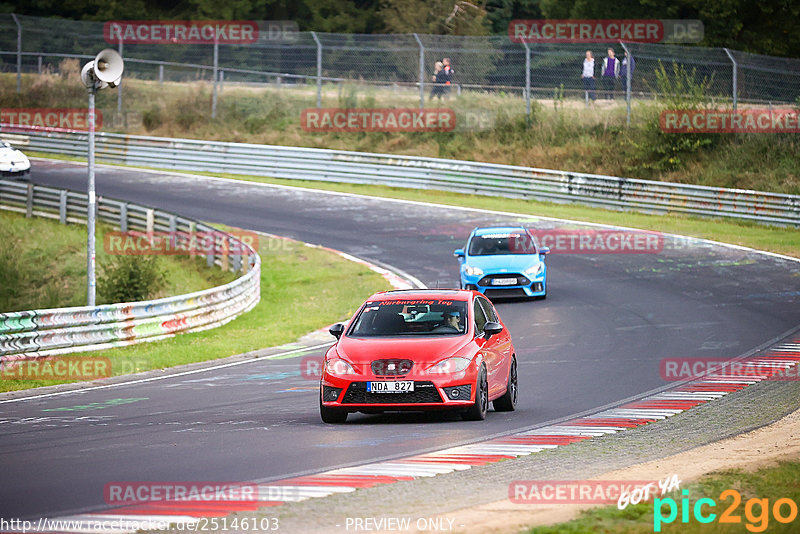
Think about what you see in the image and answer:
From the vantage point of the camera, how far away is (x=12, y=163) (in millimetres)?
39219

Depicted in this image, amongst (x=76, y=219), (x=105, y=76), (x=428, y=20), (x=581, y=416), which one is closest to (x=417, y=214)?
(x=76, y=219)

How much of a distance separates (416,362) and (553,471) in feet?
9.35

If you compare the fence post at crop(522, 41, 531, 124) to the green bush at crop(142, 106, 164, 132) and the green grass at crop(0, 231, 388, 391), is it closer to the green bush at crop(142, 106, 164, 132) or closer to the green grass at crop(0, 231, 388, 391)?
the green grass at crop(0, 231, 388, 391)

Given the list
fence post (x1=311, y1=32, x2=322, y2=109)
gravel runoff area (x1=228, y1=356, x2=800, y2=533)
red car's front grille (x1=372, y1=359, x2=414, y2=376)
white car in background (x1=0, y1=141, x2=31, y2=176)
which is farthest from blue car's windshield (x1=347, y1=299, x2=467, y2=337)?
fence post (x1=311, y1=32, x2=322, y2=109)

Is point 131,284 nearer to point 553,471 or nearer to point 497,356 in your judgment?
point 497,356

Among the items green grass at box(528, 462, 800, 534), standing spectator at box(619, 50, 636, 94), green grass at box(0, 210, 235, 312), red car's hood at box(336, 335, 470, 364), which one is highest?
standing spectator at box(619, 50, 636, 94)

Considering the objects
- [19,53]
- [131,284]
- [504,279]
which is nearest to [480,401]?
[504,279]

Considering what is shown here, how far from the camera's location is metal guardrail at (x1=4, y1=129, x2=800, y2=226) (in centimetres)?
3534

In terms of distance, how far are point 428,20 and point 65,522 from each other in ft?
208

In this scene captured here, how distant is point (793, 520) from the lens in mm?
7348

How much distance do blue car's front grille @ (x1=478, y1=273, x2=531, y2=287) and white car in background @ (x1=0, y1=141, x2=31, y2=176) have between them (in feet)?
69.6

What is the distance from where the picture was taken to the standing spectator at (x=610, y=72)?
38.1 metres

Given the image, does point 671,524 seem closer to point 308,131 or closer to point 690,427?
point 690,427

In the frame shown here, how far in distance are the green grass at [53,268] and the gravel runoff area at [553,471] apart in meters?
16.5
